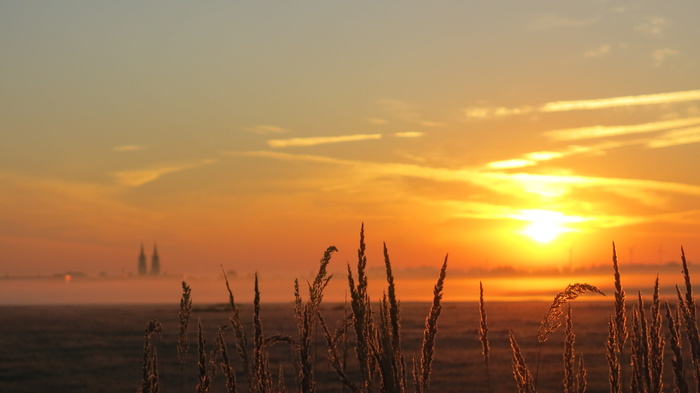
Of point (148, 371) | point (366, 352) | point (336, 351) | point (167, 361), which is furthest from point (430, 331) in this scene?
point (167, 361)

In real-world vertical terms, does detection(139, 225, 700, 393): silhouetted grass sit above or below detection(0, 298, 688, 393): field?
above

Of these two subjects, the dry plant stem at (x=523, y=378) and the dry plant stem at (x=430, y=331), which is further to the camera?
the dry plant stem at (x=523, y=378)

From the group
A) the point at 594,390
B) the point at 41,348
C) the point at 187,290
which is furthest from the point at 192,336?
the point at 187,290

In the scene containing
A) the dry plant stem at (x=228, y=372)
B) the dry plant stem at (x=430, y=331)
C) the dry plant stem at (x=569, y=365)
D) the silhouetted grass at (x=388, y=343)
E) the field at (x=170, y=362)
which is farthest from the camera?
the field at (x=170, y=362)

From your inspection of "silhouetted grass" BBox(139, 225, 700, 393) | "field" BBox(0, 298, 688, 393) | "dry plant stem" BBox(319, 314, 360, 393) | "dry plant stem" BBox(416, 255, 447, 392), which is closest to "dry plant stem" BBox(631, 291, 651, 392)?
"silhouetted grass" BBox(139, 225, 700, 393)

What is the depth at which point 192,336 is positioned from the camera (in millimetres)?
49188

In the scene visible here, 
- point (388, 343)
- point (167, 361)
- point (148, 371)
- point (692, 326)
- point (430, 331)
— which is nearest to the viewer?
point (388, 343)

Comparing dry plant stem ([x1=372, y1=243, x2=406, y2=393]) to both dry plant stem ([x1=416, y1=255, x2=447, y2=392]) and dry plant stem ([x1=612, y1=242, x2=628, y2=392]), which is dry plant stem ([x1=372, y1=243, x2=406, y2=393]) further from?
dry plant stem ([x1=612, y1=242, x2=628, y2=392])

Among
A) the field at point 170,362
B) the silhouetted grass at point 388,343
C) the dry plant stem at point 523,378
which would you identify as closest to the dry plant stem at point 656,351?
the silhouetted grass at point 388,343

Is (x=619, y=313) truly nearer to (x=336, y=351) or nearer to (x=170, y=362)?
(x=336, y=351)

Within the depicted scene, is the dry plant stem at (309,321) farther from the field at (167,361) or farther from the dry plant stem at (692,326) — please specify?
the field at (167,361)

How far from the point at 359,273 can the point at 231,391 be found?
84cm

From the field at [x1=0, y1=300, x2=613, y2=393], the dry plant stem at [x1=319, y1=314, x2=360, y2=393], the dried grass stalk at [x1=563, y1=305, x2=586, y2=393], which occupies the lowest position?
the field at [x1=0, y1=300, x2=613, y2=393]

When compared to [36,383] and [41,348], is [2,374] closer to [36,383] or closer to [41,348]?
[36,383]
